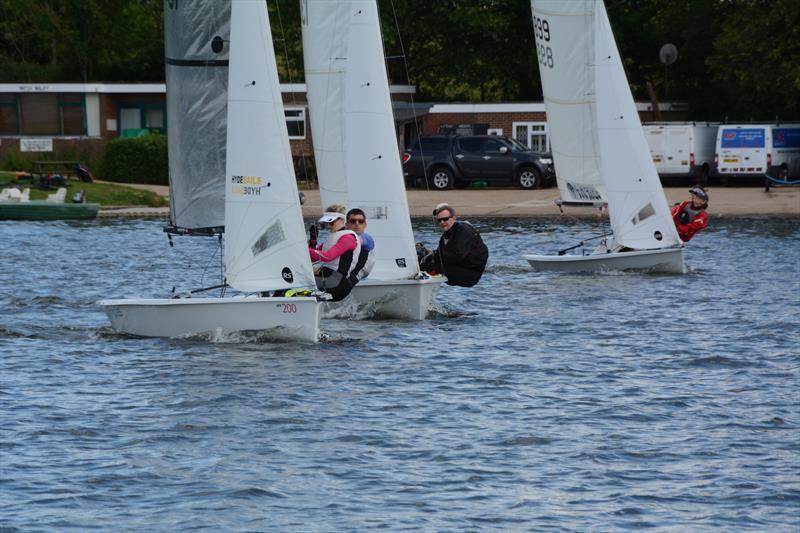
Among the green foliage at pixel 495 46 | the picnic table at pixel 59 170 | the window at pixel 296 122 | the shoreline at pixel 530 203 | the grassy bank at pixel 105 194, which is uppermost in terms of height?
the green foliage at pixel 495 46

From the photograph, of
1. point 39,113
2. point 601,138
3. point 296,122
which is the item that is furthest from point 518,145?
point 601,138

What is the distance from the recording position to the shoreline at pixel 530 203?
42.0 meters

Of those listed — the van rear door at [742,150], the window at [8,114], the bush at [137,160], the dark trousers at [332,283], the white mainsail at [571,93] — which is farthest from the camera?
the window at [8,114]

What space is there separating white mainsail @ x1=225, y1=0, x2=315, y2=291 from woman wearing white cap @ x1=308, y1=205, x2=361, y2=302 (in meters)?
0.89

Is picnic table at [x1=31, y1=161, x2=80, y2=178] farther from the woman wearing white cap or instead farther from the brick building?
the woman wearing white cap

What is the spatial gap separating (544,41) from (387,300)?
10356 mm

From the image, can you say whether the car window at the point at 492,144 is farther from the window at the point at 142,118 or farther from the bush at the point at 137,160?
the window at the point at 142,118

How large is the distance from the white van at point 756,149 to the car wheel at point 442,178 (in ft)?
30.0

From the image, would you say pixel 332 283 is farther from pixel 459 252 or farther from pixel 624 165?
pixel 624 165

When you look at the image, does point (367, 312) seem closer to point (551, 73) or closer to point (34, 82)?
point (551, 73)

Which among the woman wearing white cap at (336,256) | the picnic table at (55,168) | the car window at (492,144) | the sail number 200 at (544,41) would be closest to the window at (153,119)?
the picnic table at (55,168)

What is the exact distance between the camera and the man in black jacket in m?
21.5

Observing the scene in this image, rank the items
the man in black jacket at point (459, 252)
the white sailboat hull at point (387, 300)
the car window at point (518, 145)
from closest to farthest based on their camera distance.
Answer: the white sailboat hull at point (387, 300), the man in black jacket at point (459, 252), the car window at point (518, 145)

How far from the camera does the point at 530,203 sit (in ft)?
147
